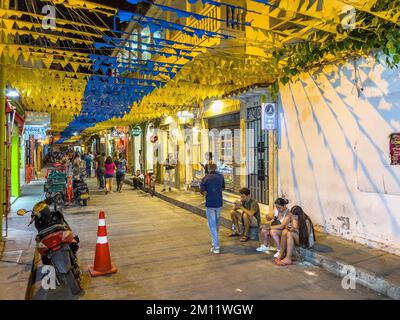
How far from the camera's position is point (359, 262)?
19.5 feet

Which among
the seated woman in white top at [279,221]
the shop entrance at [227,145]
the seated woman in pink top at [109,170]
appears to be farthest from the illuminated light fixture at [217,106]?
the seated woman in white top at [279,221]

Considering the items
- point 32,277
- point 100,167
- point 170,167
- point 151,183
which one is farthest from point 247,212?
point 100,167

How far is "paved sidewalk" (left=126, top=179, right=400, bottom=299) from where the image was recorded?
5148 mm

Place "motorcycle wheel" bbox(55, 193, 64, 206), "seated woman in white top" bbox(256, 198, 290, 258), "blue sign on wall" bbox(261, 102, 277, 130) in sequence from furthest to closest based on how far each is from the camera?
1. "motorcycle wheel" bbox(55, 193, 64, 206)
2. "blue sign on wall" bbox(261, 102, 277, 130)
3. "seated woman in white top" bbox(256, 198, 290, 258)

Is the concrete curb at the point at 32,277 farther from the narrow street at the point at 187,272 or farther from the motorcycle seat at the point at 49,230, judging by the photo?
the motorcycle seat at the point at 49,230

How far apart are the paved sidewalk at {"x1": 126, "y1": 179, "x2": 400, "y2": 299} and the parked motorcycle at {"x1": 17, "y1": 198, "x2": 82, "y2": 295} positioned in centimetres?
432

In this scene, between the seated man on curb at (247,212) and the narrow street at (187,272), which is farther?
the seated man on curb at (247,212)

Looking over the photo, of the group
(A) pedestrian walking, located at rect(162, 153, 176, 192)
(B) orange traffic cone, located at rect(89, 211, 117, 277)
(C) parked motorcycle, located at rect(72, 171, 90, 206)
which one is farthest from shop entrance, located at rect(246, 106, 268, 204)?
(C) parked motorcycle, located at rect(72, 171, 90, 206)

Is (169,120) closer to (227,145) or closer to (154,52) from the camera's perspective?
(227,145)

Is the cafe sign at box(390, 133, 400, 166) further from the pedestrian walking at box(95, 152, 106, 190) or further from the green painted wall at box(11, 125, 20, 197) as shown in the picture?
the pedestrian walking at box(95, 152, 106, 190)

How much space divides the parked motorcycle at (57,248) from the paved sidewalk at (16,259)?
558mm

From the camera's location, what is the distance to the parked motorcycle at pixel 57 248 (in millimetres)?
5025

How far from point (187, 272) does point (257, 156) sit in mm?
5917
